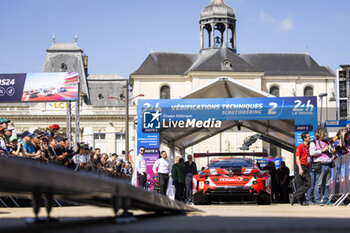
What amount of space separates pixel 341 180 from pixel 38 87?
2059 cm

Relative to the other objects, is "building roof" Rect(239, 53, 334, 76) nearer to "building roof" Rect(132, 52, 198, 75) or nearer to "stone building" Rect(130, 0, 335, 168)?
"stone building" Rect(130, 0, 335, 168)

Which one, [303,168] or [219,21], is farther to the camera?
[219,21]

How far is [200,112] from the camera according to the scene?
2398cm

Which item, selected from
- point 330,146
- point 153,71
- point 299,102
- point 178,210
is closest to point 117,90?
point 153,71

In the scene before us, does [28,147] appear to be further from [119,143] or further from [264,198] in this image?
[119,143]

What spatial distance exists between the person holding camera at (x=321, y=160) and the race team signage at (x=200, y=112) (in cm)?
729

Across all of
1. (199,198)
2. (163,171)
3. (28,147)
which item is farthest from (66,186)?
(163,171)

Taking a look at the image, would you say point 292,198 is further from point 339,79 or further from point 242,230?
point 339,79

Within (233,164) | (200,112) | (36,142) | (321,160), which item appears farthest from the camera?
(200,112)

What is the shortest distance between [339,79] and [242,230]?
3191 cm

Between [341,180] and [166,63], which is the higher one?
[166,63]

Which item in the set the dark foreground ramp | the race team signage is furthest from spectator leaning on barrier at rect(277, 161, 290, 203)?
the dark foreground ramp

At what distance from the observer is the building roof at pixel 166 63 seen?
94.1 meters

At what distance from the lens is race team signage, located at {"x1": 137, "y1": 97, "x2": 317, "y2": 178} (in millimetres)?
23562
